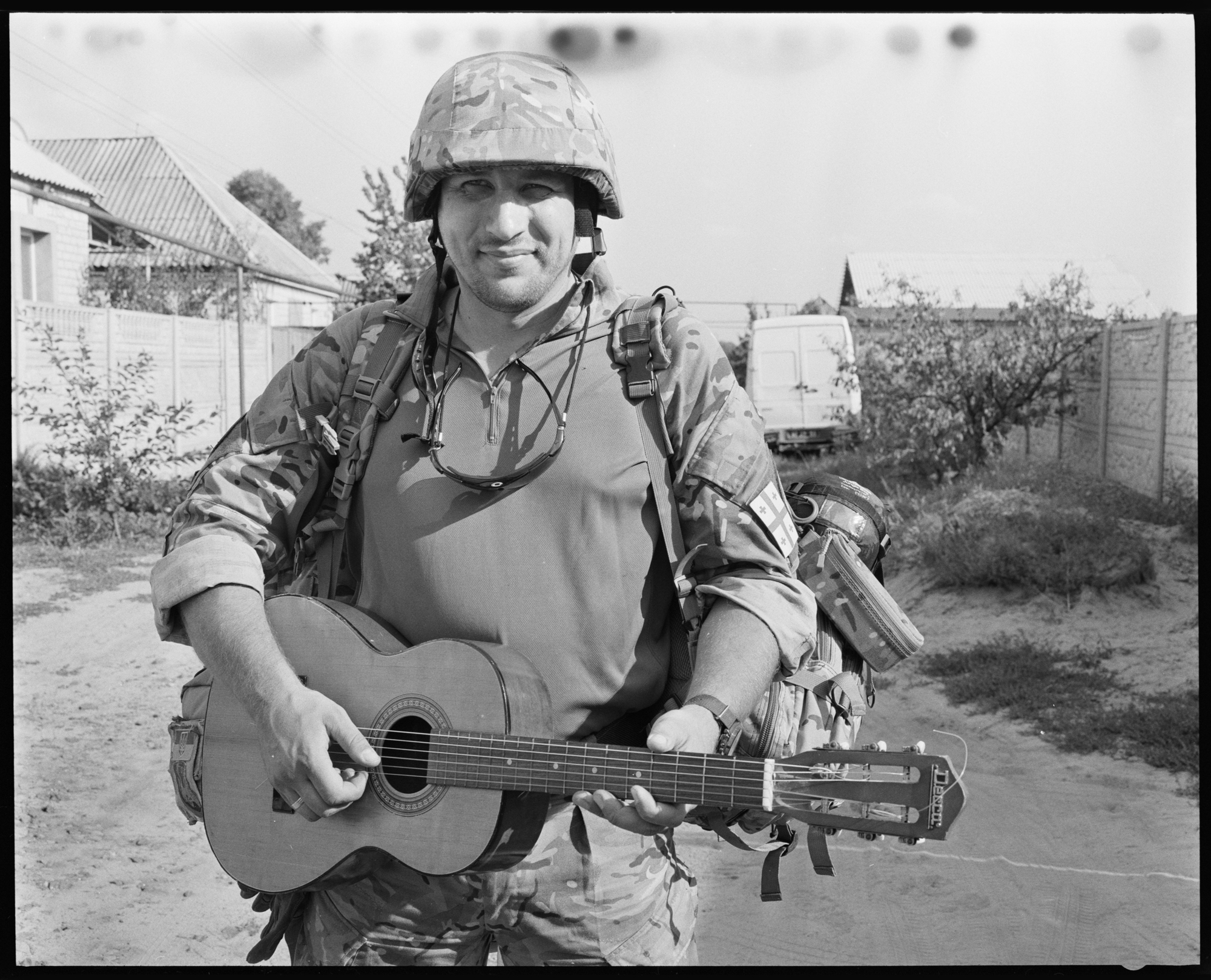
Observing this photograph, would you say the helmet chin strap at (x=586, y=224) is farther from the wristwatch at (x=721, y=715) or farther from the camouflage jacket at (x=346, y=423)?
the wristwatch at (x=721, y=715)

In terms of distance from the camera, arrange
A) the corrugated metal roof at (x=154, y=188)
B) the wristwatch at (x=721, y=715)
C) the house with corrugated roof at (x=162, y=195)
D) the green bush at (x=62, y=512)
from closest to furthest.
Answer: the wristwatch at (x=721, y=715)
the green bush at (x=62, y=512)
the house with corrugated roof at (x=162, y=195)
the corrugated metal roof at (x=154, y=188)

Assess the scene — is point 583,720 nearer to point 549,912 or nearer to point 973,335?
point 549,912

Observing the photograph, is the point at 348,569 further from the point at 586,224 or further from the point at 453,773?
the point at 586,224

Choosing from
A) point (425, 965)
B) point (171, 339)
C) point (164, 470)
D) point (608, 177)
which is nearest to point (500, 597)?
point (425, 965)

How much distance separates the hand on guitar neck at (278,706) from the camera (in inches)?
76.1

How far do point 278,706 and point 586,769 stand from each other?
0.51 metres

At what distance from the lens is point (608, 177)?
2.15 m

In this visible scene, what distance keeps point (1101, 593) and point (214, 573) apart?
6379 mm

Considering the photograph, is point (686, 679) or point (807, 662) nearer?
point (686, 679)

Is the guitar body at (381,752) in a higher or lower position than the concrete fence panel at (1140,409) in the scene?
lower

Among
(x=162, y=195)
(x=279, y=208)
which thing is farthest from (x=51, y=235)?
(x=279, y=208)

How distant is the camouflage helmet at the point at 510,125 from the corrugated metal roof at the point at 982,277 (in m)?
9.69

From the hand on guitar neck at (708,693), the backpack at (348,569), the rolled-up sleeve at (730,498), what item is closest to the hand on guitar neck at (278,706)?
the backpack at (348,569)

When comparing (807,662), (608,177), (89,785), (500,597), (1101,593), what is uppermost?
(608,177)
